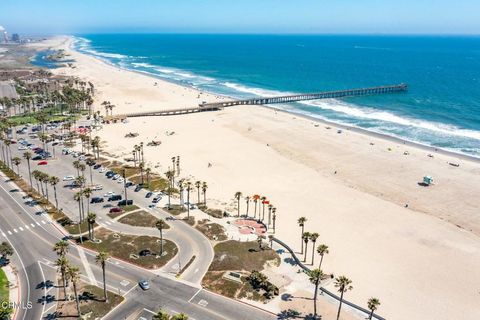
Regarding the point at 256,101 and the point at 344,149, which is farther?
the point at 256,101

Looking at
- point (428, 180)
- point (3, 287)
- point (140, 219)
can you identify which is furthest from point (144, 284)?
point (428, 180)

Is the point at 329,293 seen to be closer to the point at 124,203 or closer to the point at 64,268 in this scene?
the point at 64,268

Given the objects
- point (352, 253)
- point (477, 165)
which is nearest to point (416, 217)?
point (352, 253)

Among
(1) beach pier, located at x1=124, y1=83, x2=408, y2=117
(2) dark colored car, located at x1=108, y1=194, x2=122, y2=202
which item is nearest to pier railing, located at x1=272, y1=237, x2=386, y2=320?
(2) dark colored car, located at x1=108, y1=194, x2=122, y2=202

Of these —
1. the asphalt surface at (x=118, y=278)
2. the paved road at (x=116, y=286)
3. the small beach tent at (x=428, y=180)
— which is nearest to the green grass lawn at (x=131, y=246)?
the asphalt surface at (x=118, y=278)

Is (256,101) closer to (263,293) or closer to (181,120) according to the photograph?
(181,120)

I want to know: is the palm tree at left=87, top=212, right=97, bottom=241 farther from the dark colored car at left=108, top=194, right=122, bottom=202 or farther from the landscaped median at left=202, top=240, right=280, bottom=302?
the landscaped median at left=202, top=240, right=280, bottom=302
